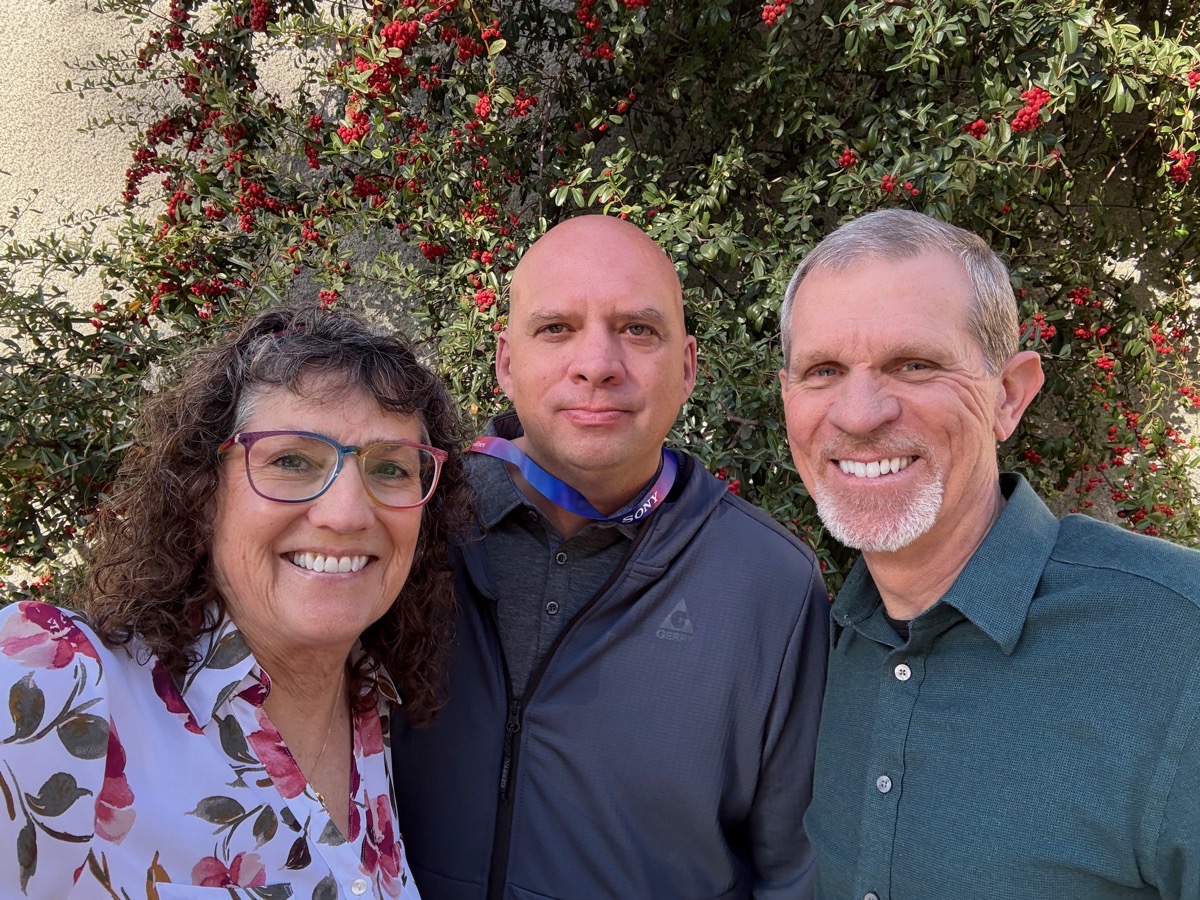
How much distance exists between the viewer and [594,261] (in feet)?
7.99

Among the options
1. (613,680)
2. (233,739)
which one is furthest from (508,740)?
(233,739)

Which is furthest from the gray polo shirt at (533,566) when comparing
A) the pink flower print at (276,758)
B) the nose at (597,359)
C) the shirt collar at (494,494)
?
the pink flower print at (276,758)

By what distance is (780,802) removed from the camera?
2.09m

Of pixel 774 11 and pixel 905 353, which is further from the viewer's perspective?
pixel 774 11

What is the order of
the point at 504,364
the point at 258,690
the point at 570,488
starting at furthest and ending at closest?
the point at 504,364 → the point at 570,488 → the point at 258,690

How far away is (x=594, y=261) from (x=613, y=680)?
103cm

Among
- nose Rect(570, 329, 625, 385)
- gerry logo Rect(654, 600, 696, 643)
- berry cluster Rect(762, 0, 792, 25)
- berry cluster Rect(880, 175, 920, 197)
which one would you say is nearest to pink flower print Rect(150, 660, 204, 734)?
gerry logo Rect(654, 600, 696, 643)

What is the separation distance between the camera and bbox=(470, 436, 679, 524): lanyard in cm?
226

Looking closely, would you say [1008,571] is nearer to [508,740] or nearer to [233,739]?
[508,740]

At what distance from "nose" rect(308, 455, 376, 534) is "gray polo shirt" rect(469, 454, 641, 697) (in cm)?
58

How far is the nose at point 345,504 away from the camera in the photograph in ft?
5.46

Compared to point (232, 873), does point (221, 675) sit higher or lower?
higher

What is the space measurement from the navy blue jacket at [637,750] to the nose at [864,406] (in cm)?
52

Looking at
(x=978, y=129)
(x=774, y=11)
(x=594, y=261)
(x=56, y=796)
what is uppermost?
(x=774, y=11)
